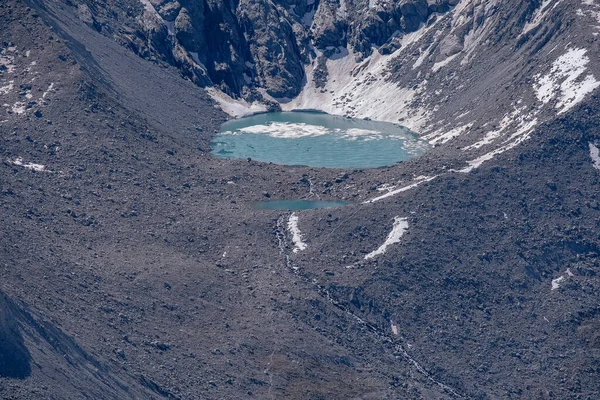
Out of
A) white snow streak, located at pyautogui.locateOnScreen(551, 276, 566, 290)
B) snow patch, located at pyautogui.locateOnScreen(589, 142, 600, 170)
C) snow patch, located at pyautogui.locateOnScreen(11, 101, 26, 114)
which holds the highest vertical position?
snow patch, located at pyautogui.locateOnScreen(11, 101, 26, 114)

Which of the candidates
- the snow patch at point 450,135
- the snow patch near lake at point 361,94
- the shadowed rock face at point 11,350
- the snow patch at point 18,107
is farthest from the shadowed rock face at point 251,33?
the shadowed rock face at point 11,350

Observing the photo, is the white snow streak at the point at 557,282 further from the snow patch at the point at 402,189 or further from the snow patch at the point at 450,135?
the snow patch at the point at 450,135

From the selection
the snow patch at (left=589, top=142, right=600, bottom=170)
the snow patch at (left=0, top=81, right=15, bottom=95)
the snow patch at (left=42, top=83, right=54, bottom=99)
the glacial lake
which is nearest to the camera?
the snow patch at (left=589, top=142, right=600, bottom=170)

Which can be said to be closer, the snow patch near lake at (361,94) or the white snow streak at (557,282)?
the white snow streak at (557,282)

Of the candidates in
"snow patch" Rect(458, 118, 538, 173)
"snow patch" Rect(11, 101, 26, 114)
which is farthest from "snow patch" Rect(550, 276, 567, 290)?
"snow patch" Rect(11, 101, 26, 114)

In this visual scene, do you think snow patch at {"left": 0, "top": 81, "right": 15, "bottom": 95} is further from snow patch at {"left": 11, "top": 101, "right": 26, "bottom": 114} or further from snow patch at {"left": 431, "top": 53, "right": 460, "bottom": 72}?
snow patch at {"left": 431, "top": 53, "right": 460, "bottom": 72}
